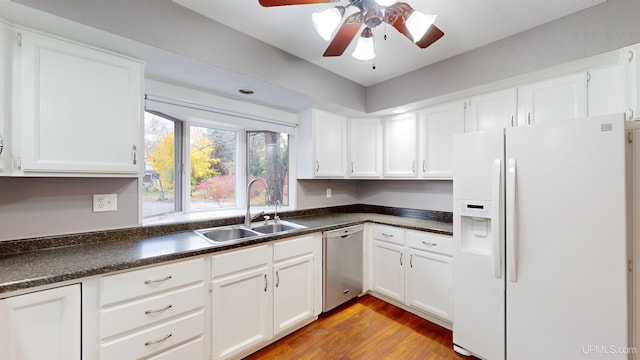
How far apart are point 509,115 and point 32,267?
128 inches

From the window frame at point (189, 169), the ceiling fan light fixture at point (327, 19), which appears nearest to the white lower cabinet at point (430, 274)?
the window frame at point (189, 169)

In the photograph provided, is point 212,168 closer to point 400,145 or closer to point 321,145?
point 321,145

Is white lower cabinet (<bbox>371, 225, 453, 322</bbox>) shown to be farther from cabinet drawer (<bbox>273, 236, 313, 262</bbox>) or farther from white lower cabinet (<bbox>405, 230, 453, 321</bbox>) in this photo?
cabinet drawer (<bbox>273, 236, 313, 262</bbox>)

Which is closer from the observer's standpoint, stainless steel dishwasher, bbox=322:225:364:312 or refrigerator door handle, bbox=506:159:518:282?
refrigerator door handle, bbox=506:159:518:282

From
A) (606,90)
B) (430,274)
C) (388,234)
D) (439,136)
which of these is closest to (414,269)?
(430,274)

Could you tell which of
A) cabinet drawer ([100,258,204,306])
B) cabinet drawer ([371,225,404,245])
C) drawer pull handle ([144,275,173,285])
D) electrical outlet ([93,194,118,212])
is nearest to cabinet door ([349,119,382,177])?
cabinet drawer ([371,225,404,245])

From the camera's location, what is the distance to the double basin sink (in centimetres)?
206

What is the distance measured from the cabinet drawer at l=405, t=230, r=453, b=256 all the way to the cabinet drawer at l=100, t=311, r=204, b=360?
6.06ft

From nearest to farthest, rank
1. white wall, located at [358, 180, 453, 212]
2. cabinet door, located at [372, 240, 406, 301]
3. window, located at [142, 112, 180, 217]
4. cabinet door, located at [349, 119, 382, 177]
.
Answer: window, located at [142, 112, 180, 217], cabinet door, located at [372, 240, 406, 301], white wall, located at [358, 180, 453, 212], cabinet door, located at [349, 119, 382, 177]

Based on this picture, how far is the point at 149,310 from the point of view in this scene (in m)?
1.35

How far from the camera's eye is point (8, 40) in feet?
3.95

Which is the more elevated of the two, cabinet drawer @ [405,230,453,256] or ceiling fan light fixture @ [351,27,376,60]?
ceiling fan light fixture @ [351,27,376,60]

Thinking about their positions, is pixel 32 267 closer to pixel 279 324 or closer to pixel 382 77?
pixel 279 324

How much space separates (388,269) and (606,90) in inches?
84.4
